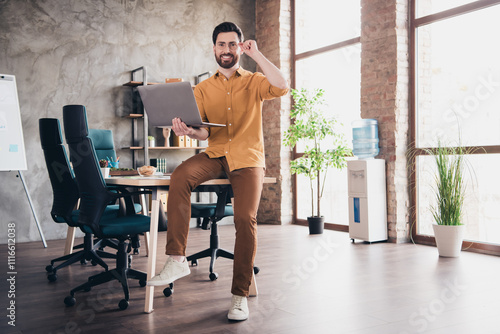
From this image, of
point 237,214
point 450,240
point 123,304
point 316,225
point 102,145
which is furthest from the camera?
point 316,225

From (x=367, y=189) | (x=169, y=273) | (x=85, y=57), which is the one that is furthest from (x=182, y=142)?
(x=169, y=273)

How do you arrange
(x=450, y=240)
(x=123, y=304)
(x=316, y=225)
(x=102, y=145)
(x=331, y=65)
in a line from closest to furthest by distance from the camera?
(x=123, y=304) < (x=450, y=240) < (x=102, y=145) < (x=316, y=225) < (x=331, y=65)

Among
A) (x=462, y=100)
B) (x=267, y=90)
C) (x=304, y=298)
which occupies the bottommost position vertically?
(x=304, y=298)

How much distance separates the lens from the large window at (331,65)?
606 centimetres

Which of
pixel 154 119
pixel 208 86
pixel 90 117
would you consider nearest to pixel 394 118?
pixel 208 86

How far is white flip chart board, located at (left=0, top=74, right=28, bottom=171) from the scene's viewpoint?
5.08 m

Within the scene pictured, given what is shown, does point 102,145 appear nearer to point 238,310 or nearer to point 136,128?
point 136,128

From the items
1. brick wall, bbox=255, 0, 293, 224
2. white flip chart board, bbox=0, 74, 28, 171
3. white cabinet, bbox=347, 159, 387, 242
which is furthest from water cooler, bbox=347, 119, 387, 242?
white flip chart board, bbox=0, 74, 28, 171

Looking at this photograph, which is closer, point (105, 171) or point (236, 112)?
point (236, 112)

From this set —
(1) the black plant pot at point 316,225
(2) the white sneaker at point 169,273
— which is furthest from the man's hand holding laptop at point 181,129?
(1) the black plant pot at point 316,225

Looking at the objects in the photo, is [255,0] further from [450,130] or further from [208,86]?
[208,86]

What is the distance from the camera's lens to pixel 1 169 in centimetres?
502

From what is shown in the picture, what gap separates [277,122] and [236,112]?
4054 millimetres

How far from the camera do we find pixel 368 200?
5.14 m
